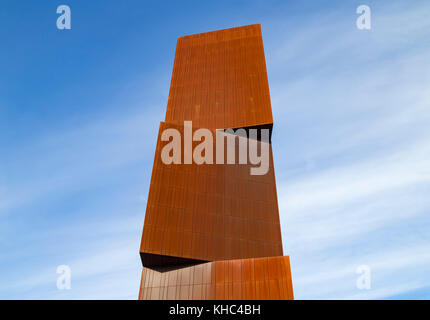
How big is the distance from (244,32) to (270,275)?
26386 millimetres

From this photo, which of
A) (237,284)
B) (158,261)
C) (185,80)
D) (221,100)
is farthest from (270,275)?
(185,80)

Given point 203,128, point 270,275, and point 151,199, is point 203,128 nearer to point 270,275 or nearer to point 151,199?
point 151,199

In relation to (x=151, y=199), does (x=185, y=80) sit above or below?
above

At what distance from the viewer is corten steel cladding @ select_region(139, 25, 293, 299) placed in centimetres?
2095

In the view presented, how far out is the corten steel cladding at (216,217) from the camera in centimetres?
2095

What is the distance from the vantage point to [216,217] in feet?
78.8

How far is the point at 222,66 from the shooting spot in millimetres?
33312

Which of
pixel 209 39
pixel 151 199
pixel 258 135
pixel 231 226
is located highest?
pixel 209 39

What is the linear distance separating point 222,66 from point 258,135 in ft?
30.7
